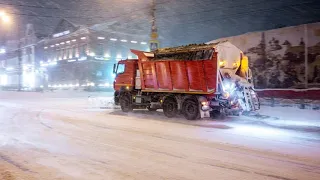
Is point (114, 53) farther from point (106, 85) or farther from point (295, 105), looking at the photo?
point (295, 105)

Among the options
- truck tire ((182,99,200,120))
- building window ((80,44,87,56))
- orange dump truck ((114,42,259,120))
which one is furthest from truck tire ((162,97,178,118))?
building window ((80,44,87,56))

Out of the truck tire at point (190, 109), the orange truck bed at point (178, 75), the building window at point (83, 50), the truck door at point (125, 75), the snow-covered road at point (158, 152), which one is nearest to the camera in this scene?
the snow-covered road at point (158, 152)

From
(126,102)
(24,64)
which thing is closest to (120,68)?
(126,102)

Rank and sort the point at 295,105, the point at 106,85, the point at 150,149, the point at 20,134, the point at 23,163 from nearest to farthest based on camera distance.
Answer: the point at 23,163, the point at 150,149, the point at 20,134, the point at 295,105, the point at 106,85

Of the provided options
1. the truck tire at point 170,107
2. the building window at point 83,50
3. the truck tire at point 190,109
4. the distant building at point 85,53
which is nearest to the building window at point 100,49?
the distant building at point 85,53

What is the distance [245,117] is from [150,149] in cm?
844

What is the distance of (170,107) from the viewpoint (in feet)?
49.4

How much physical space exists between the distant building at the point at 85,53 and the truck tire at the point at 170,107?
33.2 m

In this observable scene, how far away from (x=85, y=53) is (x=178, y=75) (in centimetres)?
3451

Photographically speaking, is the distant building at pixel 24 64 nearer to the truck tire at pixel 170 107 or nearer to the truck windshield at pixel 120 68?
the truck windshield at pixel 120 68

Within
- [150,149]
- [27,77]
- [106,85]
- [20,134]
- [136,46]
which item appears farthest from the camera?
[27,77]

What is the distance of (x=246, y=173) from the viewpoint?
580 cm

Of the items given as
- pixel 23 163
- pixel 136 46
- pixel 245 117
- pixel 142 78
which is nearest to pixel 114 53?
pixel 136 46

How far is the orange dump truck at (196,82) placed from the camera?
13.5 meters
